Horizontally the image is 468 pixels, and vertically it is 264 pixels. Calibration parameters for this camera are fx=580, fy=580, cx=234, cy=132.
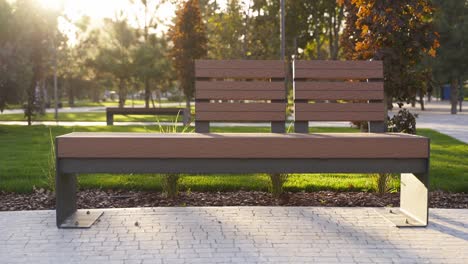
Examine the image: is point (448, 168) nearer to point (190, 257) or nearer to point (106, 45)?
point (190, 257)

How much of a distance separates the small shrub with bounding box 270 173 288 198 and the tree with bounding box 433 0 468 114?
24401 millimetres

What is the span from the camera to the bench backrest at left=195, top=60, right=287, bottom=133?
17.9 ft

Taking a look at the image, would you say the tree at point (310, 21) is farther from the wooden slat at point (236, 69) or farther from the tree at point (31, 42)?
the wooden slat at point (236, 69)

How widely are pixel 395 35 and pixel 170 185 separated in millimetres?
3792

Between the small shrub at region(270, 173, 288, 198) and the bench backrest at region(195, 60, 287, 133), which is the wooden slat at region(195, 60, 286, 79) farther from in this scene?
the small shrub at region(270, 173, 288, 198)

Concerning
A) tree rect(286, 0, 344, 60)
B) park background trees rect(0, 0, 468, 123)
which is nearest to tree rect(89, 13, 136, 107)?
park background trees rect(0, 0, 468, 123)

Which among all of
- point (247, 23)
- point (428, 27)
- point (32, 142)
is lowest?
point (32, 142)

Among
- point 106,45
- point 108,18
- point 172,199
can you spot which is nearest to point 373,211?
point 172,199

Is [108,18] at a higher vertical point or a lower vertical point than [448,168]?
higher

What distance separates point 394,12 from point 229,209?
12.2 feet

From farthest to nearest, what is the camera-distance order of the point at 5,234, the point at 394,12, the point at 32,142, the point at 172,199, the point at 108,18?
1. the point at 108,18
2. the point at 32,142
3. the point at 394,12
4. the point at 172,199
5. the point at 5,234

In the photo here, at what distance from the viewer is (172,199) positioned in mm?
6227

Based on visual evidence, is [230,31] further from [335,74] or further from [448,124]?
[335,74]

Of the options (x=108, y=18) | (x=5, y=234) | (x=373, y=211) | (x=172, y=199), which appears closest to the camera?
(x=5, y=234)
